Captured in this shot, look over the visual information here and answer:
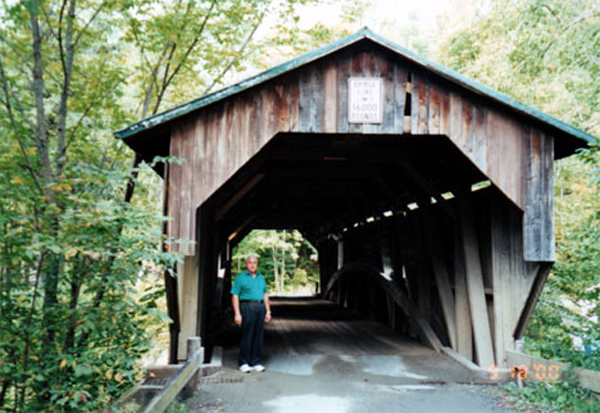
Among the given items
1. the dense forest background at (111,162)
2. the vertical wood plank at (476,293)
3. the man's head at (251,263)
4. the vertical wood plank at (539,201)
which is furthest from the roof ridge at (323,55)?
the man's head at (251,263)

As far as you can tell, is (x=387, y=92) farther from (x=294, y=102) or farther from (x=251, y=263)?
(x=251, y=263)

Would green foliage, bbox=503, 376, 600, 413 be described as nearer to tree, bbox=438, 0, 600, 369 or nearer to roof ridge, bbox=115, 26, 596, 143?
tree, bbox=438, 0, 600, 369

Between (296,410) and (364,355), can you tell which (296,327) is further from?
(296,410)

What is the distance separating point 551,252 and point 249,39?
5322mm

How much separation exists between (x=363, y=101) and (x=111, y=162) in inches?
138

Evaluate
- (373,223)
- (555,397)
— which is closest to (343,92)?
(555,397)

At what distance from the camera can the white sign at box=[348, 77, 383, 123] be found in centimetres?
598

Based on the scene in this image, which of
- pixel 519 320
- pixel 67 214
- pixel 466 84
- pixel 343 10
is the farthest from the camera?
pixel 343 10

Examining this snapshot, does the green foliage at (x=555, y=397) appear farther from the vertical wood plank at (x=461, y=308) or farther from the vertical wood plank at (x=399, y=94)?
the vertical wood plank at (x=399, y=94)

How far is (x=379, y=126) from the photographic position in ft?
19.7

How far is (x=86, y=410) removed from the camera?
13.9 ft

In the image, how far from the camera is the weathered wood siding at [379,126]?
5914 mm

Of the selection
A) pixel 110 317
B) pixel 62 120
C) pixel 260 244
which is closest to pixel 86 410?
pixel 110 317

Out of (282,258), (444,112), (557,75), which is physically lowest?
(282,258)
